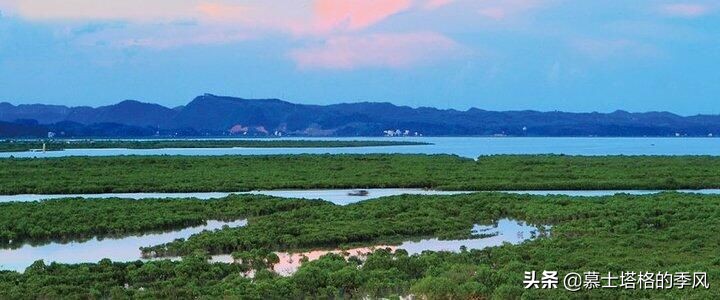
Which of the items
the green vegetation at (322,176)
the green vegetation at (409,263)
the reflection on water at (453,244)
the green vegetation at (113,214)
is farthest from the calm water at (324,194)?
the reflection on water at (453,244)

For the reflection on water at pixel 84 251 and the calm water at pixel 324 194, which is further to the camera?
the calm water at pixel 324 194

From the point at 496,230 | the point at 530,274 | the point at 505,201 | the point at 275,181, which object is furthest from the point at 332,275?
the point at 275,181

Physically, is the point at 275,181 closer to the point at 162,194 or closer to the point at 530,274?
the point at 162,194

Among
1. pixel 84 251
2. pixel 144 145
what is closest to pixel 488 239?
pixel 84 251

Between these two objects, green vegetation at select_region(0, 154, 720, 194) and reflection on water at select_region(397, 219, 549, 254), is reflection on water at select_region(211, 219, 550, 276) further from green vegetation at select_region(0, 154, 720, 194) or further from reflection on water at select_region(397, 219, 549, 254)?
green vegetation at select_region(0, 154, 720, 194)

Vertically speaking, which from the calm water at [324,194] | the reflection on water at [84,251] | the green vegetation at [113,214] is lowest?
the reflection on water at [84,251]

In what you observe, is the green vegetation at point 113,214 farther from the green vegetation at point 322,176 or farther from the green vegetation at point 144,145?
the green vegetation at point 144,145
